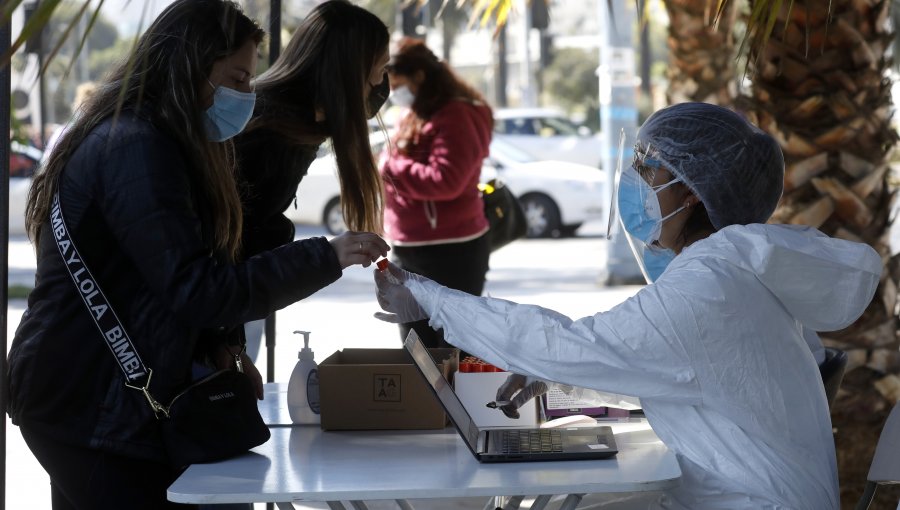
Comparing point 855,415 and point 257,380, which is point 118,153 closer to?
point 257,380

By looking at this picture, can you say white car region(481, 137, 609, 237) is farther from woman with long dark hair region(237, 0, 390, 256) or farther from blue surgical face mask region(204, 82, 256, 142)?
blue surgical face mask region(204, 82, 256, 142)

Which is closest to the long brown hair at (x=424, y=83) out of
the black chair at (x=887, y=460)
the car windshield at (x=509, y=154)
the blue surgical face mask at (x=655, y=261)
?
the blue surgical face mask at (x=655, y=261)

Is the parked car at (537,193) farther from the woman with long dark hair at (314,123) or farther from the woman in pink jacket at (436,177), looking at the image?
the woman with long dark hair at (314,123)

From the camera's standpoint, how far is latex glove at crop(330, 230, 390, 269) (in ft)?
7.23

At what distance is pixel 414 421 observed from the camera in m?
2.42

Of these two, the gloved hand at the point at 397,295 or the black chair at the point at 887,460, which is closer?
the black chair at the point at 887,460

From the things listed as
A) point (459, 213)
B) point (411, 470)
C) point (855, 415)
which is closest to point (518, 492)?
point (411, 470)

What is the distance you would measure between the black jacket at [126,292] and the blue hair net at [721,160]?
75cm

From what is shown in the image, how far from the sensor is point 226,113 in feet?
7.38

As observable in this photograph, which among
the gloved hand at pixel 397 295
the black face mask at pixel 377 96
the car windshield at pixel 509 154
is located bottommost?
the car windshield at pixel 509 154

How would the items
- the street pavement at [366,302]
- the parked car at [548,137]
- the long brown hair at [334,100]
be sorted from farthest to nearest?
1. the parked car at [548,137]
2. the street pavement at [366,302]
3. the long brown hair at [334,100]

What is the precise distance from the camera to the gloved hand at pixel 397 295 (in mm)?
2422

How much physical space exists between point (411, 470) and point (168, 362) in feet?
1.47

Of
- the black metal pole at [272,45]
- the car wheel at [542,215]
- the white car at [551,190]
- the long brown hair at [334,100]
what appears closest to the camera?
the long brown hair at [334,100]
